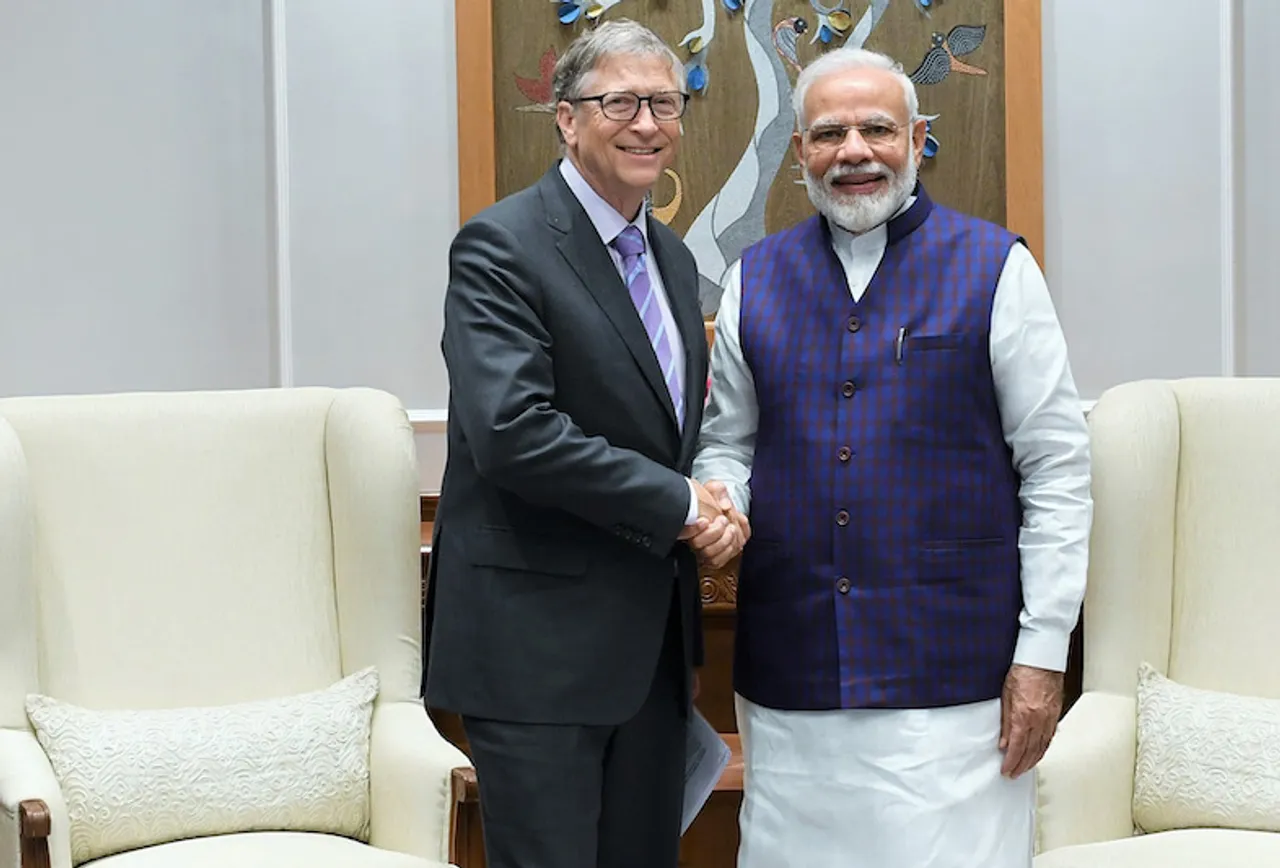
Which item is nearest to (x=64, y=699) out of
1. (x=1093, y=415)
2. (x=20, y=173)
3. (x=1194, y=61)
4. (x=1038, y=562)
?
(x=20, y=173)

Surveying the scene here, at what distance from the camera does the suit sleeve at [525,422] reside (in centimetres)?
190

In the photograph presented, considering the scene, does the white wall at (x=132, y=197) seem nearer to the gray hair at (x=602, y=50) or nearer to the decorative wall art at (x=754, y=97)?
the decorative wall art at (x=754, y=97)

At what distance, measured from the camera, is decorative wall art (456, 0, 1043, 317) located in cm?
331

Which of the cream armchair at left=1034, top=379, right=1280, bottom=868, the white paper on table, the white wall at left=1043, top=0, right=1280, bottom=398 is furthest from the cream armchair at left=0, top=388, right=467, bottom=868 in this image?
the white wall at left=1043, top=0, right=1280, bottom=398

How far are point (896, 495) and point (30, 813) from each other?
1305 millimetres

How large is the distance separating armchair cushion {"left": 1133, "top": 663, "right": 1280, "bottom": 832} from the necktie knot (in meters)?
1.26

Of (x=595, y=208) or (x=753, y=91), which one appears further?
(x=753, y=91)

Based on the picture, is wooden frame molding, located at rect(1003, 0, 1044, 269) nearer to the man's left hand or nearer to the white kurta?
the white kurta

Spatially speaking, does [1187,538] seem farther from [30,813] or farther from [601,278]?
[30,813]

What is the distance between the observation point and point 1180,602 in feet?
9.00

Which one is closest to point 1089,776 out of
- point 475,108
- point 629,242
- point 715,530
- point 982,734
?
point 982,734

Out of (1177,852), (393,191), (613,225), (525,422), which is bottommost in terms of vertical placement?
(1177,852)

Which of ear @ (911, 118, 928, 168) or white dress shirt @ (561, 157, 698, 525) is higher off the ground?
ear @ (911, 118, 928, 168)

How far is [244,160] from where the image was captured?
3439 mm
